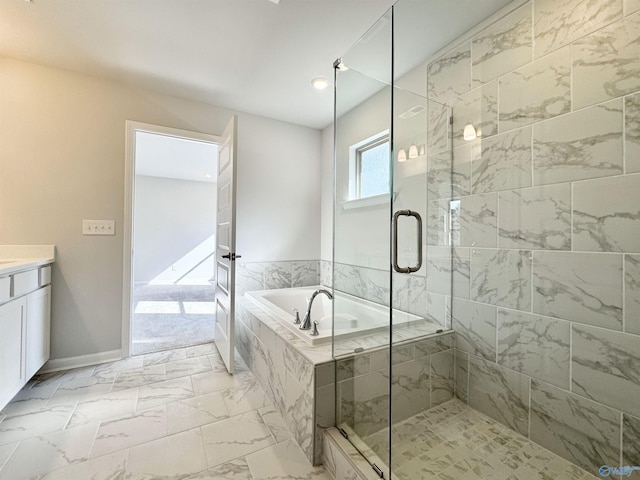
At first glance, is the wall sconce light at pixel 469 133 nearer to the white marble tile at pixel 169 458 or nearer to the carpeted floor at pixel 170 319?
the white marble tile at pixel 169 458

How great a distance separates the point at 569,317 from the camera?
4.20 ft

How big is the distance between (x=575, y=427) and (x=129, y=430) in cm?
215

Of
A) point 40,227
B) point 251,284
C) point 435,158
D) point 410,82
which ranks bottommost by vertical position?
point 251,284

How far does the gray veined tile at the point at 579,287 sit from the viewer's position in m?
1.15

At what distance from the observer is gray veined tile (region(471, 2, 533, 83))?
145 cm

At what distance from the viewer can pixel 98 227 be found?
2.25 m

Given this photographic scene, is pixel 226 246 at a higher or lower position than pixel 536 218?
lower

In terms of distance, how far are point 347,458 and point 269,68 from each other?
8.00 feet

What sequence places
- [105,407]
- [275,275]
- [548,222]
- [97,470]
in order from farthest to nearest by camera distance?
[275,275] < [105,407] < [548,222] < [97,470]

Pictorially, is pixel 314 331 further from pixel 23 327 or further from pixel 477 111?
pixel 23 327

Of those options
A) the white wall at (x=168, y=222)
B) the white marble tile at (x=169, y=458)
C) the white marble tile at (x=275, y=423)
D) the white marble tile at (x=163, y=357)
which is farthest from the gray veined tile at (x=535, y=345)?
the white wall at (x=168, y=222)

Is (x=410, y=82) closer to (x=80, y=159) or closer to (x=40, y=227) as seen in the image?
(x=80, y=159)

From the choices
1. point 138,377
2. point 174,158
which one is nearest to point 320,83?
point 138,377

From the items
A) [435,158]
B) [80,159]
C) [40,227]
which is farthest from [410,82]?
[40,227]
